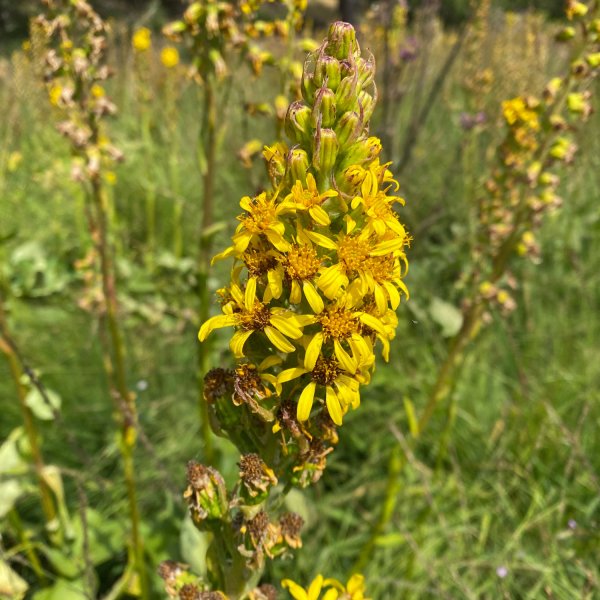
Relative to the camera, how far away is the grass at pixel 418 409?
245 centimetres

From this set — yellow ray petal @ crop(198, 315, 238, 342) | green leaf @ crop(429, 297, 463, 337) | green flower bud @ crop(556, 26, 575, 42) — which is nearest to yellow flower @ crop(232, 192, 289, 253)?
yellow ray petal @ crop(198, 315, 238, 342)

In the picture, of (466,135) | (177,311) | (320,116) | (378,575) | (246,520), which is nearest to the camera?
(320,116)

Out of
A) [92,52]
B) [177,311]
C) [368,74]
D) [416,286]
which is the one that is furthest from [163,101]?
[368,74]

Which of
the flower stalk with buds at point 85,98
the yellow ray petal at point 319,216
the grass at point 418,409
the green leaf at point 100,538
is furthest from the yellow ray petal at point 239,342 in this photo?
the green leaf at point 100,538

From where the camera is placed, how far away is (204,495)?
3.73 feet

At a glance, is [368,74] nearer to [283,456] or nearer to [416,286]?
[283,456]

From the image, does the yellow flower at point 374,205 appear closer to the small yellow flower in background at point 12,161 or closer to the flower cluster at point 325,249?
the flower cluster at point 325,249

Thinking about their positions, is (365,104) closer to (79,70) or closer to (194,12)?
(79,70)

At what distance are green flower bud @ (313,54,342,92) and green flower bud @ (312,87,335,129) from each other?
2cm

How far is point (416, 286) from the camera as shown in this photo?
4098 millimetres

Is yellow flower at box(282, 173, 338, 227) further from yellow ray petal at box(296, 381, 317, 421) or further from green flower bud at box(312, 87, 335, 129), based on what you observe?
yellow ray petal at box(296, 381, 317, 421)

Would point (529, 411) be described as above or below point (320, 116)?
below

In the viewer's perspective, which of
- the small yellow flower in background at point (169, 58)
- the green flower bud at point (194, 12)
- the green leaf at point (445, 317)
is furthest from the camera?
the small yellow flower in background at point (169, 58)

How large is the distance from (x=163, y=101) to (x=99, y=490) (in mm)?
4634
